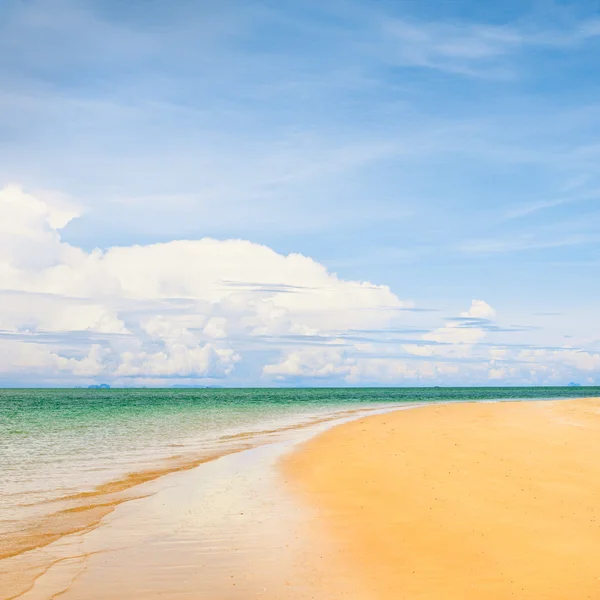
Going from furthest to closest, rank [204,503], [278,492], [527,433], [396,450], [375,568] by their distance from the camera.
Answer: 1. [527,433]
2. [396,450]
3. [278,492]
4. [204,503]
5. [375,568]

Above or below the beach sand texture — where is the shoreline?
below

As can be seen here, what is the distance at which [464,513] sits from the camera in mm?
14336

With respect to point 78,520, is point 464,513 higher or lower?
higher

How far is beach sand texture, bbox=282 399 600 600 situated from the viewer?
989cm

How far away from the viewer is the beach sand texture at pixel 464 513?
9.89 metres

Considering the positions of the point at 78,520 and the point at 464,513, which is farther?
the point at 78,520

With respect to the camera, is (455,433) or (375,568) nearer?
(375,568)

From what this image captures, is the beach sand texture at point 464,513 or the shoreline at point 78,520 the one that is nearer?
the beach sand texture at point 464,513

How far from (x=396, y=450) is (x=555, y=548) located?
1548cm

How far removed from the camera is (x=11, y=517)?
15.7m

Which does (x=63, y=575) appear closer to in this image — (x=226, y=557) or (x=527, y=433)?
(x=226, y=557)

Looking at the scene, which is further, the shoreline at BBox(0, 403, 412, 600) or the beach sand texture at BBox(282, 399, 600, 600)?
the shoreline at BBox(0, 403, 412, 600)

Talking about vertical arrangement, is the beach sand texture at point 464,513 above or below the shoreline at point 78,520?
above

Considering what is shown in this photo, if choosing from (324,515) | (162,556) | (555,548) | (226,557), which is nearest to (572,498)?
(555,548)
